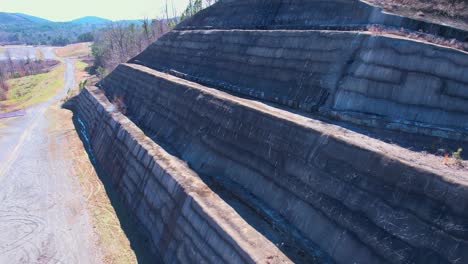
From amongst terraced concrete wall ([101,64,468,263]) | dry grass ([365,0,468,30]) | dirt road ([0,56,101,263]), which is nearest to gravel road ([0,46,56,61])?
dirt road ([0,56,101,263])

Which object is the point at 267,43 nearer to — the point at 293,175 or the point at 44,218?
the point at 293,175

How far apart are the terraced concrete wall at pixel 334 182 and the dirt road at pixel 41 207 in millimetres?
6221

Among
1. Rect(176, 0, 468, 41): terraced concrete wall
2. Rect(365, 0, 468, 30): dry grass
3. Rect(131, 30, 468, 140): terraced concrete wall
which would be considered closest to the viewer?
Rect(131, 30, 468, 140): terraced concrete wall

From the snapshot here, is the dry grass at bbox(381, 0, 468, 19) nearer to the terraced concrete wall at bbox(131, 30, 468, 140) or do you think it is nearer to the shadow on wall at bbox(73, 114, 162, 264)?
the terraced concrete wall at bbox(131, 30, 468, 140)

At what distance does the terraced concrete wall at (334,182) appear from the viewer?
760 centimetres

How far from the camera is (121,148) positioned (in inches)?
810

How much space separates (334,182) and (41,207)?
1647cm

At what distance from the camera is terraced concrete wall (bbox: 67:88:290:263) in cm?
998

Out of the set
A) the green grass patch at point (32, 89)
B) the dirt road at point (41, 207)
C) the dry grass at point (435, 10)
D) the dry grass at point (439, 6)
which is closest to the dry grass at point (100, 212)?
the dirt road at point (41, 207)

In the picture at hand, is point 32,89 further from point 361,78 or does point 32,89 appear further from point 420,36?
point 420,36

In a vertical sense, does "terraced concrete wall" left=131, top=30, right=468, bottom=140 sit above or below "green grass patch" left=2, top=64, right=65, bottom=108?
above

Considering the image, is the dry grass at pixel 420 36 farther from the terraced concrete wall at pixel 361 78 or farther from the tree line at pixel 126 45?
the tree line at pixel 126 45

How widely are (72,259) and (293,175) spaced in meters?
10.2

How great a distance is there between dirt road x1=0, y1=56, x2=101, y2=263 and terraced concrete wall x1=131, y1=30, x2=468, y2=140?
11.3 m
